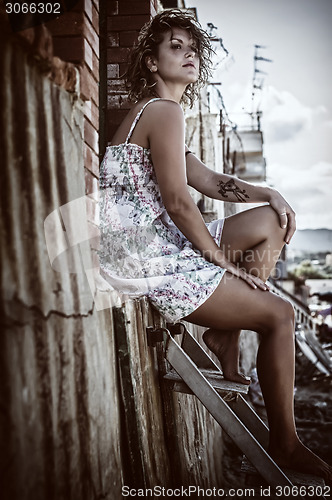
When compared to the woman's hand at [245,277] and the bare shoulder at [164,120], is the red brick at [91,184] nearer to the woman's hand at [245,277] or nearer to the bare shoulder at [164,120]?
the bare shoulder at [164,120]

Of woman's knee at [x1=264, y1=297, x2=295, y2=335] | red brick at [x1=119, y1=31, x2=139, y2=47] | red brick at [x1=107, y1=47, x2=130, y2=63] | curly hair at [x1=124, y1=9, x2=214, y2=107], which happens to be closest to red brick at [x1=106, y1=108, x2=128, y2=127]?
red brick at [x1=107, y1=47, x2=130, y2=63]

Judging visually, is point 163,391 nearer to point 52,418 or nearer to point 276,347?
point 276,347

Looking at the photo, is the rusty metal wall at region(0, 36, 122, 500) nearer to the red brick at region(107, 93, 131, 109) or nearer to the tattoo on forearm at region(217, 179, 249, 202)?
the tattoo on forearm at region(217, 179, 249, 202)

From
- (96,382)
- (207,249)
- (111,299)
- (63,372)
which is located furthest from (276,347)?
(63,372)

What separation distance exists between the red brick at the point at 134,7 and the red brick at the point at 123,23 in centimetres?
4

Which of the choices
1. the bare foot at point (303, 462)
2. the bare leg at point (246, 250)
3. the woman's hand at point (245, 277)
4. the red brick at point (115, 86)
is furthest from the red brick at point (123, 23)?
the bare foot at point (303, 462)

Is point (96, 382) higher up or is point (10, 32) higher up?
point (10, 32)

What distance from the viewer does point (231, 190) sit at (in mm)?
2336

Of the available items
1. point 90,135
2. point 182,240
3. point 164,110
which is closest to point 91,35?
point 90,135

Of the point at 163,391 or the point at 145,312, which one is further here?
the point at 163,391

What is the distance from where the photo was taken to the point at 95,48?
224 cm

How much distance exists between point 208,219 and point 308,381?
439 centimetres

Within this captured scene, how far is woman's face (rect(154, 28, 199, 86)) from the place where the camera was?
216 cm

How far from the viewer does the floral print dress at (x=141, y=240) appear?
71.0 inches
